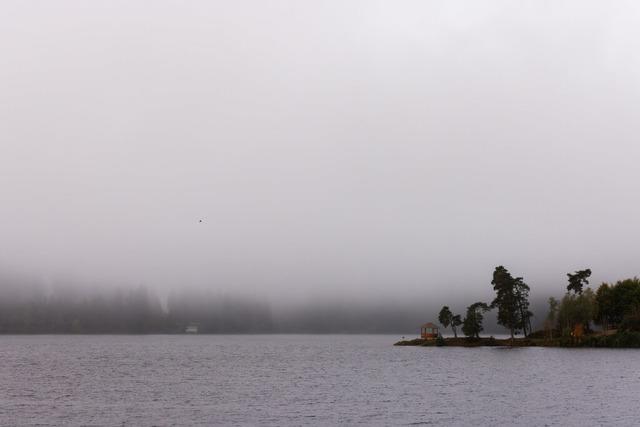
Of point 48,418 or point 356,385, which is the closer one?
point 48,418

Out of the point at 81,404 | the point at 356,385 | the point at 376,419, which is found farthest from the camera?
the point at 356,385

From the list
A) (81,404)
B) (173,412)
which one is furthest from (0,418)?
(173,412)

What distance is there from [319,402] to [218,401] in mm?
14421

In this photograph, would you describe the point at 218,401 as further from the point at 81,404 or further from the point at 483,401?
Answer: the point at 483,401

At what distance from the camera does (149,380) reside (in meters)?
116

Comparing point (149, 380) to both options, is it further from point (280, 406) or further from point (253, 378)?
point (280, 406)

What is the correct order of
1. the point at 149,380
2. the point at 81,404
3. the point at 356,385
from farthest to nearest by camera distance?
1. the point at 149,380
2. the point at 356,385
3. the point at 81,404

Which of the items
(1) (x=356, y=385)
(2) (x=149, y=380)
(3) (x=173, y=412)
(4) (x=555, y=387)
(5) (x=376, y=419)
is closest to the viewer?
(5) (x=376, y=419)

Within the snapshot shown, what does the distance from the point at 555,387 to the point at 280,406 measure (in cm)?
4581

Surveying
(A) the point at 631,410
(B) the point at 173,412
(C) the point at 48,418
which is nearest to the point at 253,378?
(B) the point at 173,412

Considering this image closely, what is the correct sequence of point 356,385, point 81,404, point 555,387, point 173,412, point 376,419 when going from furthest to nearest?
point 356,385 → point 555,387 → point 81,404 → point 173,412 → point 376,419

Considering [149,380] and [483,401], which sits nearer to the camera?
[483,401]

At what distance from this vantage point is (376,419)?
2699 inches

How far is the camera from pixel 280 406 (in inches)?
3105
